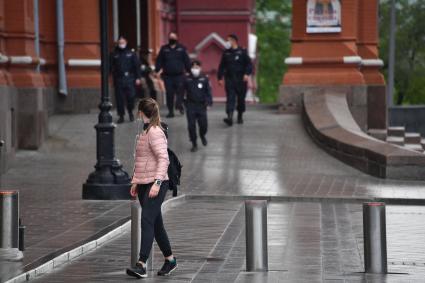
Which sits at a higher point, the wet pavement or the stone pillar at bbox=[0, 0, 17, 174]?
the stone pillar at bbox=[0, 0, 17, 174]

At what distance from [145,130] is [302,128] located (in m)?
15.9

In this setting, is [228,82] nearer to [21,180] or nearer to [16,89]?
[16,89]

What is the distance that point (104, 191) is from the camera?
17719 mm

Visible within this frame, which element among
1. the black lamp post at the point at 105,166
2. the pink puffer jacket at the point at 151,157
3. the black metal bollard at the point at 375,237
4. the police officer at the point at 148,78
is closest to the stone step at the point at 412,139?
the police officer at the point at 148,78

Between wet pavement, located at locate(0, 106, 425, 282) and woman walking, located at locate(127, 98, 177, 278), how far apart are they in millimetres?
1110

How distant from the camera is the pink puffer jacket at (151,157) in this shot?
11180 millimetres

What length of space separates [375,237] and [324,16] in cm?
1907

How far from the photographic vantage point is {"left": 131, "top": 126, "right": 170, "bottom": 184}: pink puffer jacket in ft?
36.7

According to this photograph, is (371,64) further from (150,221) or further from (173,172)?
(150,221)

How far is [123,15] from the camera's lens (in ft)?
118

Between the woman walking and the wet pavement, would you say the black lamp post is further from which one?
the woman walking

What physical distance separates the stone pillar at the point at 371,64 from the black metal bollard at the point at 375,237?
21.1 metres

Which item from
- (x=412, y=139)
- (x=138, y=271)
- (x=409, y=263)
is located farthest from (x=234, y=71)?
(x=138, y=271)

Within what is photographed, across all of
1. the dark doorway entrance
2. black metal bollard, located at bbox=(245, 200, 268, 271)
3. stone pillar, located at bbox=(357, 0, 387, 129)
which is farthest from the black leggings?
the dark doorway entrance
